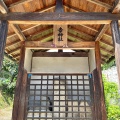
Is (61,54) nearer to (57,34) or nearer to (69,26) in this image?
(69,26)

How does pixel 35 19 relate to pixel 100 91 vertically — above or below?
above

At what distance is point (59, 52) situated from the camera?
6.18m

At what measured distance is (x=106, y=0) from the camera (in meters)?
3.39

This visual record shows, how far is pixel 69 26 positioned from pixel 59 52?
1.37m

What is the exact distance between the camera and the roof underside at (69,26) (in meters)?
3.54

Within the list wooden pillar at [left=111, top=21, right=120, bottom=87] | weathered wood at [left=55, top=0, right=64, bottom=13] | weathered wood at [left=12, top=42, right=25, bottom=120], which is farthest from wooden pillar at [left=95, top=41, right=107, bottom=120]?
weathered wood at [left=12, top=42, right=25, bottom=120]

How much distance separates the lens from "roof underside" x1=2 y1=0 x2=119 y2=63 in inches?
139

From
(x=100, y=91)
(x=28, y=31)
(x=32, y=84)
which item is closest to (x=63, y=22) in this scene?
(x=28, y=31)

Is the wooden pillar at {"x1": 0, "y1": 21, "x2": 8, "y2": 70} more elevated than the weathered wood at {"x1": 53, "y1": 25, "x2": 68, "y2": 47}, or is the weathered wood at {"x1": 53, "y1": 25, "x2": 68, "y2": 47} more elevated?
the weathered wood at {"x1": 53, "y1": 25, "x2": 68, "y2": 47}

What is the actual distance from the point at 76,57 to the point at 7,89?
8374 millimetres

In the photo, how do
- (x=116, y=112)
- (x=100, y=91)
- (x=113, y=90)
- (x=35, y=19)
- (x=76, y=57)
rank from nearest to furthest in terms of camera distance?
(x=35, y=19) → (x=100, y=91) → (x=76, y=57) → (x=116, y=112) → (x=113, y=90)

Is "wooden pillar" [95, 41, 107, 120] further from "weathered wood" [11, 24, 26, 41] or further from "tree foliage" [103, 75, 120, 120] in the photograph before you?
"tree foliage" [103, 75, 120, 120]

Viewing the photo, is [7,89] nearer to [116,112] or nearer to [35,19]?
[116,112]

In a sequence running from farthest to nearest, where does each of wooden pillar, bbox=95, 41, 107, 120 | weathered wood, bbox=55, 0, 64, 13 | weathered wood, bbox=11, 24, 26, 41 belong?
wooden pillar, bbox=95, 41, 107, 120, weathered wood, bbox=11, 24, 26, 41, weathered wood, bbox=55, 0, 64, 13
